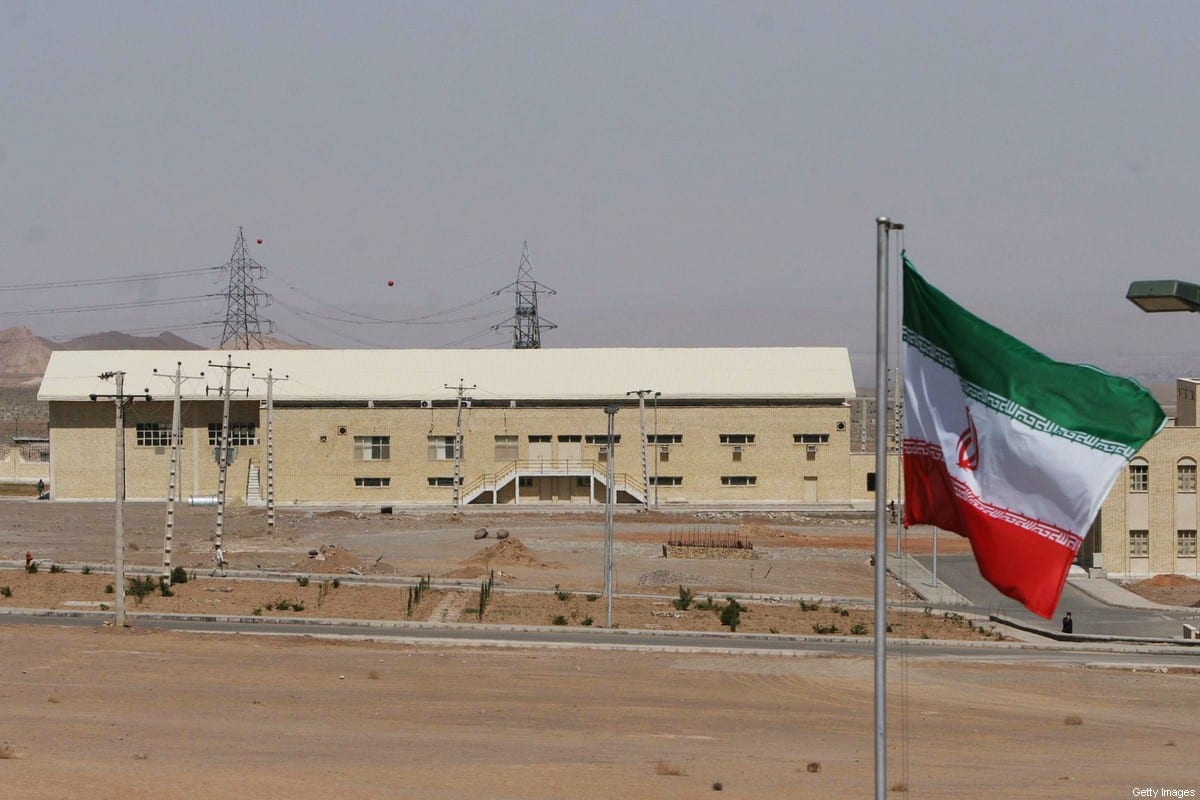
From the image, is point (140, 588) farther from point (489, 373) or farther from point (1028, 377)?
point (489, 373)

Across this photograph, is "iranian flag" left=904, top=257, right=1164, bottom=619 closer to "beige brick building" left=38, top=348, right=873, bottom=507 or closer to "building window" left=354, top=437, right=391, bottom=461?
"beige brick building" left=38, top=348, right=873, bottom=507

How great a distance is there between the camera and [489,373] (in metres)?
90.4

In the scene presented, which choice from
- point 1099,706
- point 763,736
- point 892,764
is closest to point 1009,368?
point 892,764

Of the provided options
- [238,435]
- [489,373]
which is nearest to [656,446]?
[489,373]

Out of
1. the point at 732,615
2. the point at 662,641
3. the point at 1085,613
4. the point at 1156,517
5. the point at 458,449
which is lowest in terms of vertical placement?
the point at 1085,613

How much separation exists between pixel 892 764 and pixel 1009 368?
1379 centimetres

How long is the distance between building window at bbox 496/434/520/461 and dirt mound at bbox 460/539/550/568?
2662cm

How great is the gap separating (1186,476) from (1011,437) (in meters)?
54.3

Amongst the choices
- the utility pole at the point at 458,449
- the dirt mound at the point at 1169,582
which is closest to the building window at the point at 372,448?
the utility pole at the point at 458,449

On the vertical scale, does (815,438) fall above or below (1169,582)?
above

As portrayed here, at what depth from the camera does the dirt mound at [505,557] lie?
193 feet

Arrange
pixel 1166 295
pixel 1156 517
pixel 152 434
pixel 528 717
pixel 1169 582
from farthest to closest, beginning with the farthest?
pixel 152 434
pixel 1156 517
pixel 1169 582
pixel 528 717
pixel 1166 295

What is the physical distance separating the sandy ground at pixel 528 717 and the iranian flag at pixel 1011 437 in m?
4.76

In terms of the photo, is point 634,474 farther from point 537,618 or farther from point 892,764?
point 892,764
